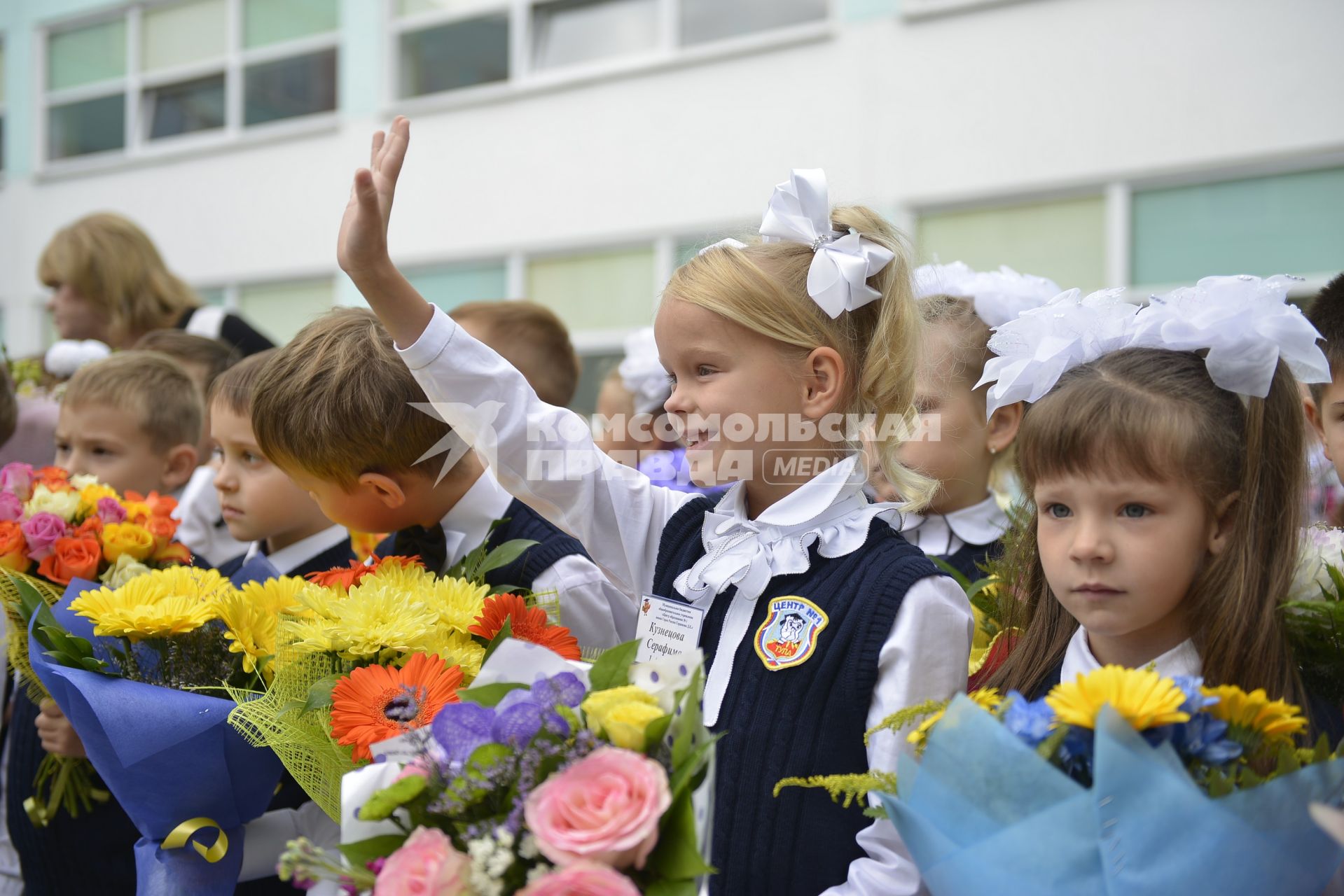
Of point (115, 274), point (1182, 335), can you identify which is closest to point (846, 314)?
point (1182, 335)

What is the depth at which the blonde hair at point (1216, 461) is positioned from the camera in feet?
5.52

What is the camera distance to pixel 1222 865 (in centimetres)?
128

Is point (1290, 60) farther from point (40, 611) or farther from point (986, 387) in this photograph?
point (40, 611)

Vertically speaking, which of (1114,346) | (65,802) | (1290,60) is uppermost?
(1290,60)

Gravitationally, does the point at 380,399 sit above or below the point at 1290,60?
below

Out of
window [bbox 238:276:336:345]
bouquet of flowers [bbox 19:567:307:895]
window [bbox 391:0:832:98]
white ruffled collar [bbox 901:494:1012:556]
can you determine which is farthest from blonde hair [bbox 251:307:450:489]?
window [bbox 238:276:336:345]

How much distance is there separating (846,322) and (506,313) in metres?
2.14

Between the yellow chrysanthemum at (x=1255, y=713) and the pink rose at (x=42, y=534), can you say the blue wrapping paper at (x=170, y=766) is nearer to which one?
the pink rose at (x=42, y=534)

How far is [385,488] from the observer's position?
2426 millimetres

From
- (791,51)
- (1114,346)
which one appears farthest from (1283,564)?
(791,51)

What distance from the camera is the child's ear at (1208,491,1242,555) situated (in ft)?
5.66

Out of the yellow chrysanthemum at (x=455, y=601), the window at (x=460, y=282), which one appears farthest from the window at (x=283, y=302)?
the yellow chrysanthemum at (x=455, y=601)

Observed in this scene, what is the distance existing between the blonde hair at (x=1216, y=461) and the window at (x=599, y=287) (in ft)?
24.2

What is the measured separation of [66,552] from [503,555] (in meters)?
1.16
